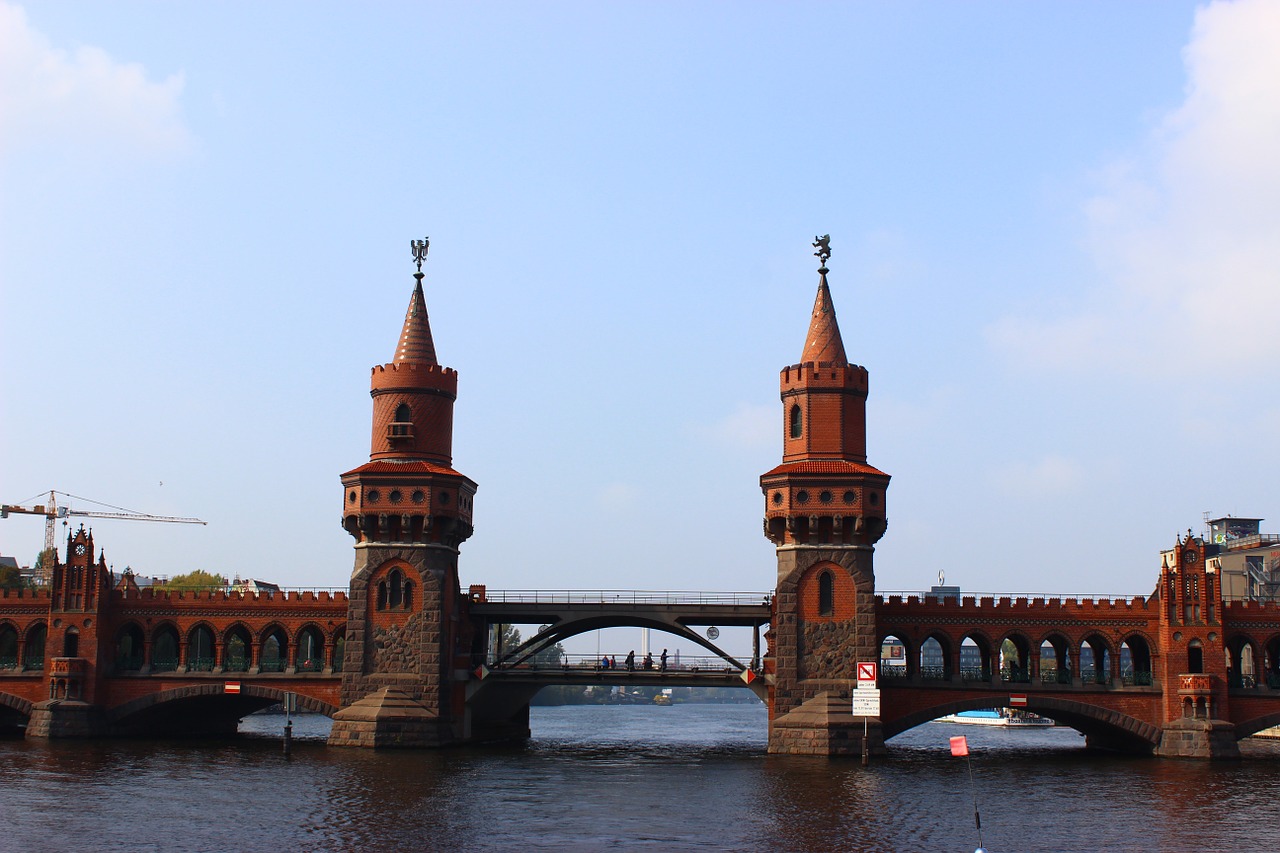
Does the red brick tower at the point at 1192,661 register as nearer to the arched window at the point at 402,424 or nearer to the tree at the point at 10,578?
the arched window at the point at 402,424

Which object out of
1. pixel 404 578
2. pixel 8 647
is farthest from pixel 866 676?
pixel 8 647

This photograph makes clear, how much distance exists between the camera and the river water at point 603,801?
44.3m

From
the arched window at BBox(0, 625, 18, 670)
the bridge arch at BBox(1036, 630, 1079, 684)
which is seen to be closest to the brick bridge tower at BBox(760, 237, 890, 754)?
the bridge arch at BBox(1036, 630, 1079, 684)

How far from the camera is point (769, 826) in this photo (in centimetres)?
4706

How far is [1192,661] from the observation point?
7431cm

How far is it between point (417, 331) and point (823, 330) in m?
23.6

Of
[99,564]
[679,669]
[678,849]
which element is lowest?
[678,849]

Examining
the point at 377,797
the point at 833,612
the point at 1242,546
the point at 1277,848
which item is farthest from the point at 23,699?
the point at 1242,546

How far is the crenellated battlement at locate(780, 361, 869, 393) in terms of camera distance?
74.7 m

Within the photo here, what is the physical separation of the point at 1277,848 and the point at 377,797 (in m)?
32.1

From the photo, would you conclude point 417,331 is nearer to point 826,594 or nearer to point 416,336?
point 416,336

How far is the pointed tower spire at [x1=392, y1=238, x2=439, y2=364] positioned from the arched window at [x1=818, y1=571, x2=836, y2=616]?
25754 millimetres

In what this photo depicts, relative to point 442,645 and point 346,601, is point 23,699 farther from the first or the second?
point 442,645

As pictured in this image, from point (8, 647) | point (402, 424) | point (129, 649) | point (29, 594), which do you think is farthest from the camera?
point (8, 647)
